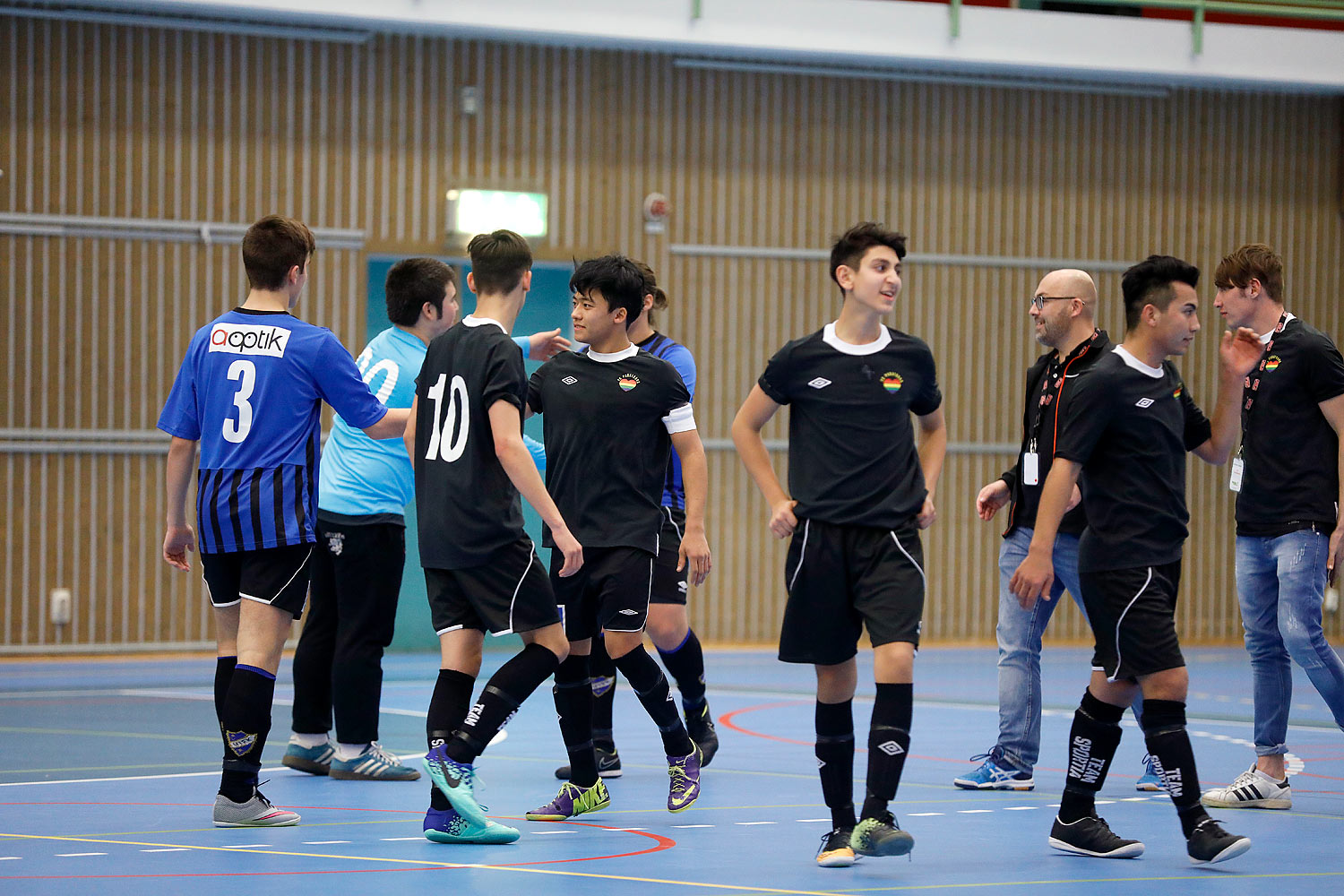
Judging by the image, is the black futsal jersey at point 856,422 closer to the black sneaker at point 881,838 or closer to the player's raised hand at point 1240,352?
the black sneaker at point 881,838

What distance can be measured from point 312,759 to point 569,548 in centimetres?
222

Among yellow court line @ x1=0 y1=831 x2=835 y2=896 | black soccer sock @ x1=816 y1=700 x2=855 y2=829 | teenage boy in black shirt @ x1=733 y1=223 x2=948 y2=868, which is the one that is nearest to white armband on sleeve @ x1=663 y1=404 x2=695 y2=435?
teenage boy in black shirt @ x1=733 y1=223 x2=948 y2=868

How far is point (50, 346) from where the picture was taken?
12.5 metres

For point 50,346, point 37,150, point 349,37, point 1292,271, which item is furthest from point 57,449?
point 1292,271

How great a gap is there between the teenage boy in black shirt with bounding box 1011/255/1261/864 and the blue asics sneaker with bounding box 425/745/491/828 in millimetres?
1834

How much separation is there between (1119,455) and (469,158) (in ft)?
30.4

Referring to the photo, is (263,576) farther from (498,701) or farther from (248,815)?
(498,701)

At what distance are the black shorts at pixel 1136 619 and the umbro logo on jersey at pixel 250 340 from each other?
110 inches

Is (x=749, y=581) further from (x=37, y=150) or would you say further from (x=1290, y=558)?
(x=1290, y=558)

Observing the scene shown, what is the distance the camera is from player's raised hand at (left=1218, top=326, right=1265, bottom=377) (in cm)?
552

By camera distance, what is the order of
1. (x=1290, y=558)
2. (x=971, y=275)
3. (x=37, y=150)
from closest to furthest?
(x=1290, y=558), (x=37, y=150), (x=971, y=275)

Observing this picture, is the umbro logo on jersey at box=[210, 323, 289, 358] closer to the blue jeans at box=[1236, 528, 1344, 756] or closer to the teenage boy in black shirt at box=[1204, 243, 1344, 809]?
the teenage boy in black shirt at box=[1204, 243, 1344, 809]

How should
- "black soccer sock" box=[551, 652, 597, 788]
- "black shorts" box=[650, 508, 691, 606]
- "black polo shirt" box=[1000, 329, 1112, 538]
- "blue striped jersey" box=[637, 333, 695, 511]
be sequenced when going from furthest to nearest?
"blue striped jersey" box=[637, 333, 695, 511]
"black polo shirt" box=[1000, 329, 1112, 538]
"black shorts" box=[650, 508, 691, 606]
"black soccer sock" box=[551, 652, 597, 788]

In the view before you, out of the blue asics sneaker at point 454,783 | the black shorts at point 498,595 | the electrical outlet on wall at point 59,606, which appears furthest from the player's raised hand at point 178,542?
the electrical outlet on wall at point 59,606
